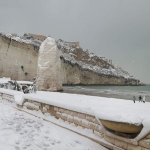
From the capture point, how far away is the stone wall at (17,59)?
3047 centimetres

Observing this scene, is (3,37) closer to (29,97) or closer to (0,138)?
(29,97)

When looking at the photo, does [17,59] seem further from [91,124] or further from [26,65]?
[91,124]

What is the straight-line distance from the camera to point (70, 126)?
3.75 m

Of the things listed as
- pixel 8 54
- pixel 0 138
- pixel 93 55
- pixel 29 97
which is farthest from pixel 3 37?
pixel 93 55

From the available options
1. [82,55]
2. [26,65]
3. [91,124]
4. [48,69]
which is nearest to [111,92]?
[48,69]

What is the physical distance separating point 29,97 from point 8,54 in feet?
98.9

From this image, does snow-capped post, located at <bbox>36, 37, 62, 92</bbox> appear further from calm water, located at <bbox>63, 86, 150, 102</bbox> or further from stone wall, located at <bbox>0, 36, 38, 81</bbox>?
stone wall, located at <bbox>0, 36, 38, 81</bbox>

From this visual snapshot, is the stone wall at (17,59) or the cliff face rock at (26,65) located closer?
the stone wall at (17,59)

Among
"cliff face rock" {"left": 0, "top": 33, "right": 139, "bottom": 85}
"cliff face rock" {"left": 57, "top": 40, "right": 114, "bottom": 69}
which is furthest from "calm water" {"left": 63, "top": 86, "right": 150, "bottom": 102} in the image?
"cliff face rock" {"left": 57, "top": 40, "right": 114, "bottom": 69}

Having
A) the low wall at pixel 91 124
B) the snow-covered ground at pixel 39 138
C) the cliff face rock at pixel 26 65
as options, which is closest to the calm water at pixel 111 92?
the cliff face rock at pixel 26 65

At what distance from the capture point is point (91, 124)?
325 centimetres

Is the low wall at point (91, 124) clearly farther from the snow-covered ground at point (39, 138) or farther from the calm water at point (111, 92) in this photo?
the calm water at point (111, 92)

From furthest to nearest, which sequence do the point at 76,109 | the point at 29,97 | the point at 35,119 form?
the point at 29,97, the point at 35,119, the point at 76,109

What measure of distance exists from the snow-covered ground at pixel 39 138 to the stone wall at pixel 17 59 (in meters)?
29.5
